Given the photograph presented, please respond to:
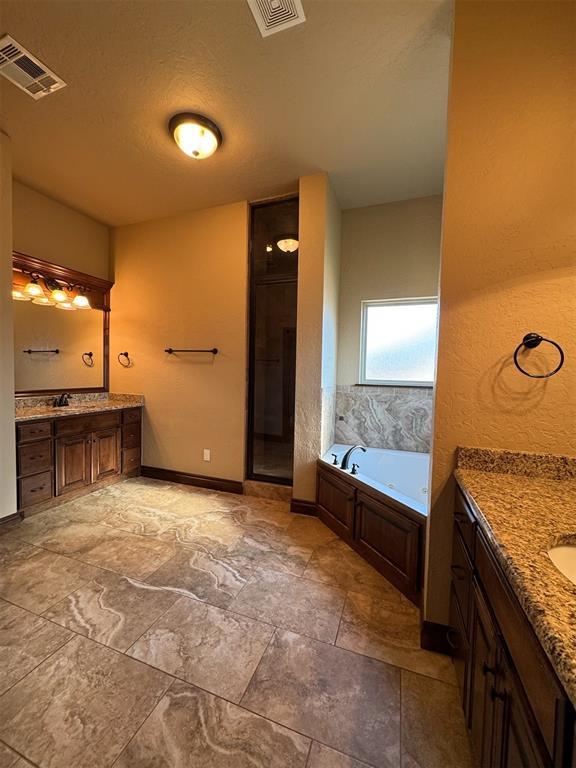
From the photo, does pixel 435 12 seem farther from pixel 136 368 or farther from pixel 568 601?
pixel 136 368

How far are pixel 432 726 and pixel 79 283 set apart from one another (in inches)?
167

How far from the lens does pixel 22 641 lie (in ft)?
4.38

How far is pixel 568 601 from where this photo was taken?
54cm

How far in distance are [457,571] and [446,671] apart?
18.2 inches

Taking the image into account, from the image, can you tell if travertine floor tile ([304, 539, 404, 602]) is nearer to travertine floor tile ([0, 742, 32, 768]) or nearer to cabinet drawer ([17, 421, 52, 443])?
travertine floor tile ([0, 742, 32, 768])

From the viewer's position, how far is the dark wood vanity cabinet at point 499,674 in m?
0.50

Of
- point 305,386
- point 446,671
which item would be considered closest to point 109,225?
point 305,386

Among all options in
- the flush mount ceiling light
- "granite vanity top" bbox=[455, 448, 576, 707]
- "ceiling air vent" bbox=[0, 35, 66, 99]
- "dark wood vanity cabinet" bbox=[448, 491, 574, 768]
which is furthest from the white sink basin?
"ceiling air vent" bbox=[0, 35, 66, 99]

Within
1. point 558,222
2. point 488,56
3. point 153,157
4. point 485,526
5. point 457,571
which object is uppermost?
point 153,157

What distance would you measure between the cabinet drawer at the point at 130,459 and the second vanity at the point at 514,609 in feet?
10.6

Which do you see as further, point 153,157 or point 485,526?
point 153,157

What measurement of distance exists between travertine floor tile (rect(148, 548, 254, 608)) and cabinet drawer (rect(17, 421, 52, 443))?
158 cm

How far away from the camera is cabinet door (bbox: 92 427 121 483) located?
2922mm

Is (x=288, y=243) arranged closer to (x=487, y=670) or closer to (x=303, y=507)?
(x=303, y=507)
